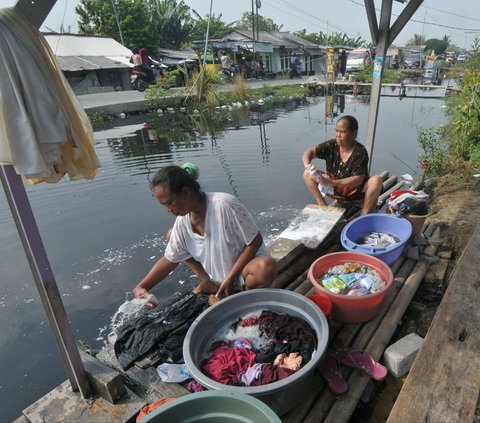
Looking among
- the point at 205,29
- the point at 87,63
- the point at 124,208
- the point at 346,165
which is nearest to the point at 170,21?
the point at 205,29

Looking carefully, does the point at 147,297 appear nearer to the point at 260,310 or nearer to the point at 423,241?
the point at 260,310

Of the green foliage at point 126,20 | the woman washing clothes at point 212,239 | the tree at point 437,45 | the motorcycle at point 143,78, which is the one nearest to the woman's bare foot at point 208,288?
the woman washing clothes at point 212,239

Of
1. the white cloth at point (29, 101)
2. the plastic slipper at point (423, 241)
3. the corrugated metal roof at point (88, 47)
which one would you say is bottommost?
the plastic slipper at point (423, 241)

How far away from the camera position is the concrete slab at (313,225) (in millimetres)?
3224

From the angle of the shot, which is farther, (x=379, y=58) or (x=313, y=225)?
(x=379, y=58)

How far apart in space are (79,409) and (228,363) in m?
0.83

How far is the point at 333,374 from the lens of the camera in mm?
1817

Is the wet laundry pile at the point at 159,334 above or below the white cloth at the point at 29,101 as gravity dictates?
below

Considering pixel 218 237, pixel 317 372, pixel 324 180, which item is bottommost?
pixel 317 372

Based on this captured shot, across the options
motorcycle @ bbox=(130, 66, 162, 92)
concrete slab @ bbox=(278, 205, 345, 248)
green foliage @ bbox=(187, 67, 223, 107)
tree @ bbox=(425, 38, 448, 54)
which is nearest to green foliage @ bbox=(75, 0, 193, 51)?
motorcycle @ bbox=(130, 66, 162, 92)

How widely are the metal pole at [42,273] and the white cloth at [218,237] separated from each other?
956mm

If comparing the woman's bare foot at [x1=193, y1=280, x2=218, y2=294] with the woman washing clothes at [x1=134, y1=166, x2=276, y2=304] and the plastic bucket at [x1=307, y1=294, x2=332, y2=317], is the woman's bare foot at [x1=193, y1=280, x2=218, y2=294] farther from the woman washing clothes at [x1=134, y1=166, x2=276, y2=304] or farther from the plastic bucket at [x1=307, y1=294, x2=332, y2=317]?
the plastic bucket at [x1=307, y1=294, x2=332, y2=317]

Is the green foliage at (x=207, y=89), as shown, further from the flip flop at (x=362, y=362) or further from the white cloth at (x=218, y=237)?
the flip flop at (x=362, y=362)

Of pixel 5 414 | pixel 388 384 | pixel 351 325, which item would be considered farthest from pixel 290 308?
pixel 5 414
